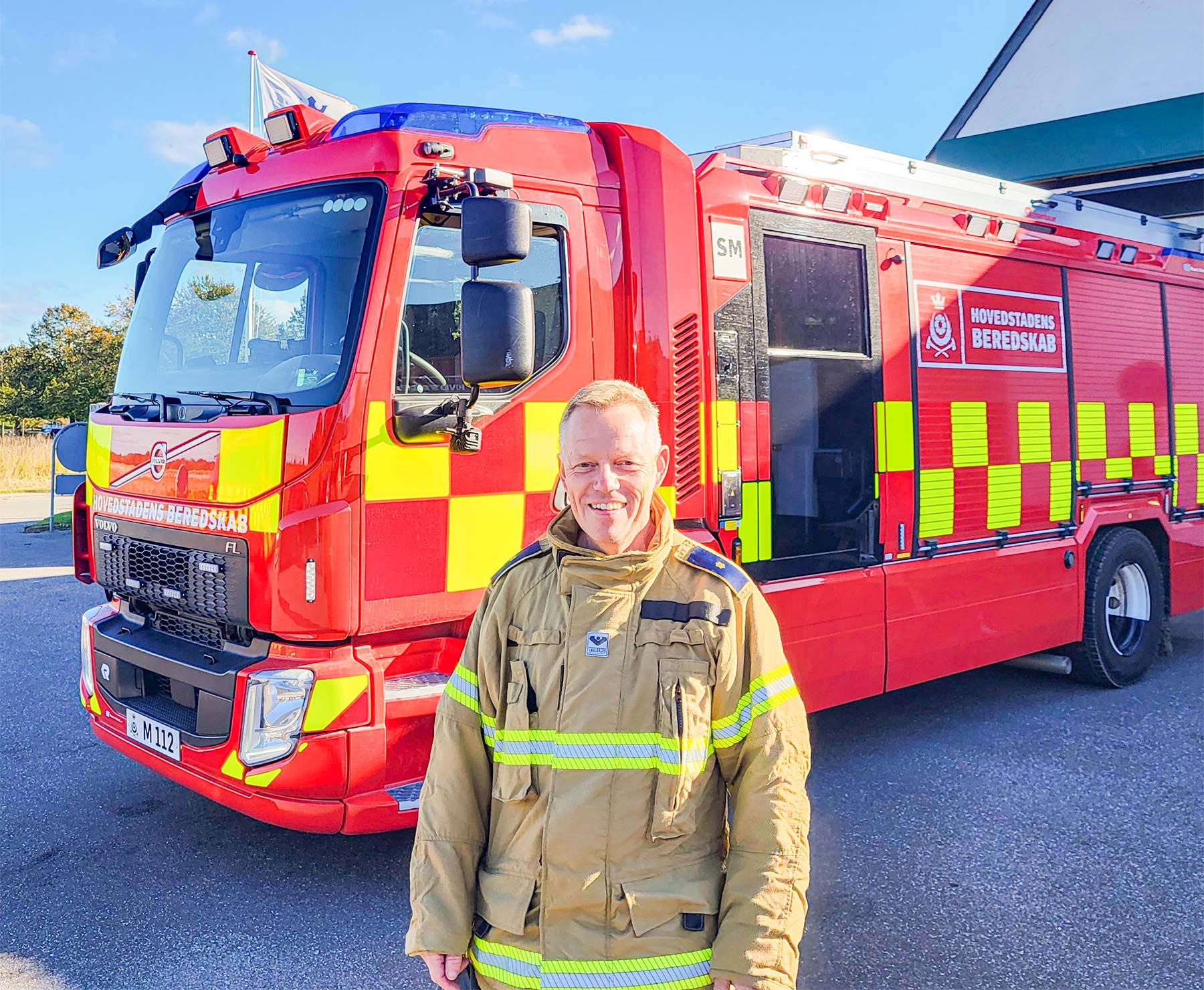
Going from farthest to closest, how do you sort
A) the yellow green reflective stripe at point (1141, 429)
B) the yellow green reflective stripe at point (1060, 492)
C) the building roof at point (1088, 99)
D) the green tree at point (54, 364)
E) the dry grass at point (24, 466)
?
the green tree at point (54, 364), the dry grass at point (24, 466), the building roof at point (1088, 99), the yellow green reflective stripe at point (1141, 429), the yellow green reflective stripe at point (1060, 492)

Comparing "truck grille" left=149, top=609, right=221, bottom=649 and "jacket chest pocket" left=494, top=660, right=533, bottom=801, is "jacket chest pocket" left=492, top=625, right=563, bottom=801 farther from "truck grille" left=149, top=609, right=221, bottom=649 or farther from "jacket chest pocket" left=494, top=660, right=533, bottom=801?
"truck grille" left=149, top=609, right=221, bottom=649

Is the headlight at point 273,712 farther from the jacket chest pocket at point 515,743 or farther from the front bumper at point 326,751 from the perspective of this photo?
the jacket chest pocket at point 515,743

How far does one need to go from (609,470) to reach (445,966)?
2.93 ft

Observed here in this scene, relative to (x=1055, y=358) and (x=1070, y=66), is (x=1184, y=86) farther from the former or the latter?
(x=1055, y=358)

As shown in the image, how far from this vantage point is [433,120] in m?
3.38

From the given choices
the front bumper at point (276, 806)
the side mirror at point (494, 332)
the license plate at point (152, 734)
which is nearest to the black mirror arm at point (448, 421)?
Result: the side mirror at point (494, 332)

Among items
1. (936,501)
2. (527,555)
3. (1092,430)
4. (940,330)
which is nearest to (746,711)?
(527,555)

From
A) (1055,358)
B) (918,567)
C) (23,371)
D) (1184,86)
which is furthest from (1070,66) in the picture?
(23,371)

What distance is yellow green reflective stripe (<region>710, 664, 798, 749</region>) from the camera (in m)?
1.74

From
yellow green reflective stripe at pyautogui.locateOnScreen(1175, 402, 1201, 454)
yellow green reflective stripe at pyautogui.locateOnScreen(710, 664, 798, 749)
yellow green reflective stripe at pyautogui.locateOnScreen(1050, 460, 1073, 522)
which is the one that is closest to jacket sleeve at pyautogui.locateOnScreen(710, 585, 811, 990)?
yellow green reflective stripe at pyautogui.locateOnScreen(710, 664, 798, 749)

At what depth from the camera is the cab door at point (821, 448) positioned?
4.14m

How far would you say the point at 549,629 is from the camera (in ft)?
5.70

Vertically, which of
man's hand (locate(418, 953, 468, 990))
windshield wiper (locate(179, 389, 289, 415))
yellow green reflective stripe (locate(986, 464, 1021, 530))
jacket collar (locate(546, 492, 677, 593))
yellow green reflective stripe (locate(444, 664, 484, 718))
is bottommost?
man's hand (locate(418, 953, 468, 990))

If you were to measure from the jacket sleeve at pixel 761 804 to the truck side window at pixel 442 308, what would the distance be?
1820 mm
